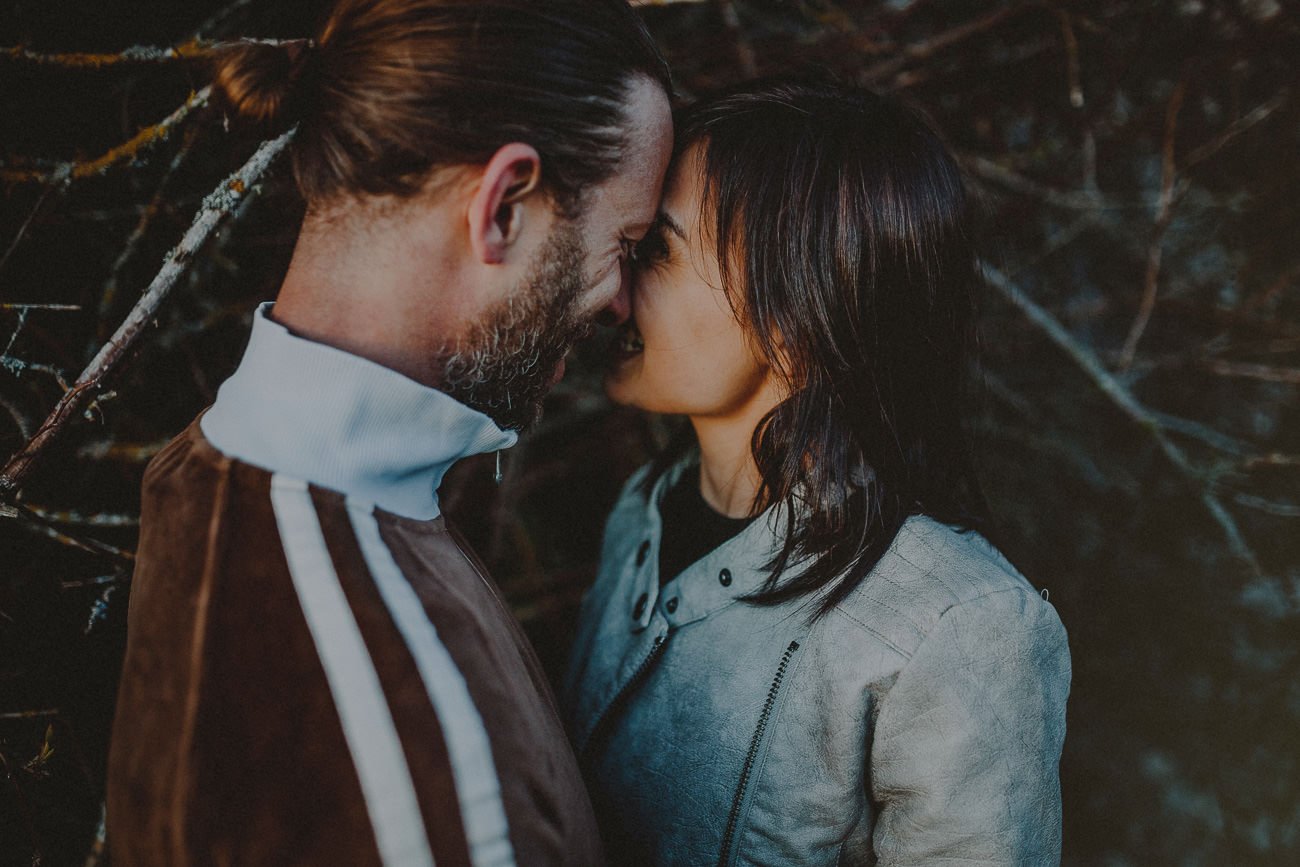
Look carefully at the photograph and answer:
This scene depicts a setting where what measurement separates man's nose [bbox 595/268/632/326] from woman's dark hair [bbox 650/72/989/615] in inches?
7.8

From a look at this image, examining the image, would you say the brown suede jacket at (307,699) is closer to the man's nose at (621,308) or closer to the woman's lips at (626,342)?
the man's nose at (621,308)

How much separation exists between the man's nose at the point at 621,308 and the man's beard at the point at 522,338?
16cm

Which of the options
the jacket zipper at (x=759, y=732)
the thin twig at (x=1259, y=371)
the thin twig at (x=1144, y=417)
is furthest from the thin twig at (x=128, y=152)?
the thin twig at (x=1259, y=371)

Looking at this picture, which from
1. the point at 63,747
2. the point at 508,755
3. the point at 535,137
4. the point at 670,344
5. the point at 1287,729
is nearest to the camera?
the point at 508,755

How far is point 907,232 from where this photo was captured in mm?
1414

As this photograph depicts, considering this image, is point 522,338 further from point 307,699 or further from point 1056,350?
point 1056,350

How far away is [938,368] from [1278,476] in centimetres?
213

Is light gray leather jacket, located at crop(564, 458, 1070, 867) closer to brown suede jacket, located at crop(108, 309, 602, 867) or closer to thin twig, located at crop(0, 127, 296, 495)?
brown suede jacket, located at crop(108, 309, 602, 867)

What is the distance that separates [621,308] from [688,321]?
0.46 ft

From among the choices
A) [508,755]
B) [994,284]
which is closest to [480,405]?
[508,755]

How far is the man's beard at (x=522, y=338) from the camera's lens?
1.18m

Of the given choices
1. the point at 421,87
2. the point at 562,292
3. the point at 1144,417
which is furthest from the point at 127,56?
the point at 1144,417

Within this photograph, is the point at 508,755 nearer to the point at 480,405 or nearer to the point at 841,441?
the point at 480,405

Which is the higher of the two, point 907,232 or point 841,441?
point 907,232
